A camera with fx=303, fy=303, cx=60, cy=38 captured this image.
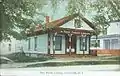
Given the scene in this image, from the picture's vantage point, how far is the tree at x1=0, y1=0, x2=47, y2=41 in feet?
7.48

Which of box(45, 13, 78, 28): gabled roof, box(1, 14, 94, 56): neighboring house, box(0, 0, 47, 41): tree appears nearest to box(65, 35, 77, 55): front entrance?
box(1, 14, 94, 56): neighboring house

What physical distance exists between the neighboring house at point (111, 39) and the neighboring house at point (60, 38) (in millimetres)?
90

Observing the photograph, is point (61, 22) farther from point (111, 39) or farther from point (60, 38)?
point (111, 39)

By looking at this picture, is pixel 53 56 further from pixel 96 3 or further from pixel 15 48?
pixel 96 3

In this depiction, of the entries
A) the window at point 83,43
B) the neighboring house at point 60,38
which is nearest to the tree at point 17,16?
the neighboring house at point 60,38

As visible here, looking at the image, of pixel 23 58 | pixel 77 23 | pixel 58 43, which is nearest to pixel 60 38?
pixel 58 43

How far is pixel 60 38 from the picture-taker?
7.46 ft

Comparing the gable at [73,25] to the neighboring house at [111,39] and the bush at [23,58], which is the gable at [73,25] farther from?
the bush at [23,58]

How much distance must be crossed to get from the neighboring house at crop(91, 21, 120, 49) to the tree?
0.51 meters

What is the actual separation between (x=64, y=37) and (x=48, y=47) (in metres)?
0.14

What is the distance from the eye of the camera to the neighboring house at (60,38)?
89.1 inches

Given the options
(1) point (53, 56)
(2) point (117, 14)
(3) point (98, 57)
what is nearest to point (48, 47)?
(1) point (53, 56)

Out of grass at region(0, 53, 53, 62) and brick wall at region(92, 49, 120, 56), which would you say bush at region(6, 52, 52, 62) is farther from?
brick wall at region(92, 49, 120, 56)

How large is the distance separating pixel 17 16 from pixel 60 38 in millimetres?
371
